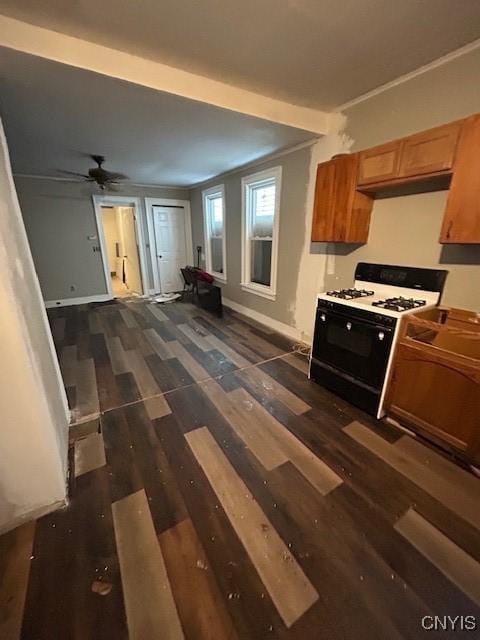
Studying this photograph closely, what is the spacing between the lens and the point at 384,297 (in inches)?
97.1

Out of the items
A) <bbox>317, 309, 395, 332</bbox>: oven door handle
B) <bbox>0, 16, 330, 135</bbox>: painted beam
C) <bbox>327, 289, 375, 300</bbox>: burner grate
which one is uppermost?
<bbox>0, 16, 330, 135</bbox>: painted beam

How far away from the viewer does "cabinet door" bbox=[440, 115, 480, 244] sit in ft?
5.20

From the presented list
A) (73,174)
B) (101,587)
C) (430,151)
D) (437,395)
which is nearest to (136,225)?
(73,174)

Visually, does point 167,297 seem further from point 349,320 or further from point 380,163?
point 380,163

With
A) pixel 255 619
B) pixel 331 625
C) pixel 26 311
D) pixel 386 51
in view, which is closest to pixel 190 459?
pixel 255 619

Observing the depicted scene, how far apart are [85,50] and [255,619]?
10.4 feet

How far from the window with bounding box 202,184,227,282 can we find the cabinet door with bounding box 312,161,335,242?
8.29 feet

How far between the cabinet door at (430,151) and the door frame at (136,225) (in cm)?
514

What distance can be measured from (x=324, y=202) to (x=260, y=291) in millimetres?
1877

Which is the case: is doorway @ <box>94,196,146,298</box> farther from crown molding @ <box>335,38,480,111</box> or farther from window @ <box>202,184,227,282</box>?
crown molding @ <box>335,38,480,111</box>

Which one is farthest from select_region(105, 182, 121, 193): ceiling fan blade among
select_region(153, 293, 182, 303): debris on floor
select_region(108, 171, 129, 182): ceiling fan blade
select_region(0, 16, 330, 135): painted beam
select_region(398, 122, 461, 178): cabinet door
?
select_region(398, 122, 461, 178): cabinet door

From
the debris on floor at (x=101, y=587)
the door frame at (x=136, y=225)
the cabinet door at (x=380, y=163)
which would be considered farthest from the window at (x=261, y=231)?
the debris on floor at (x=101, y=587)

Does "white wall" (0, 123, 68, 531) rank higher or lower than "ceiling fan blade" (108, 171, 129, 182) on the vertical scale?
lower

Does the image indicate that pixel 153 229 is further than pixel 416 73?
Yes
